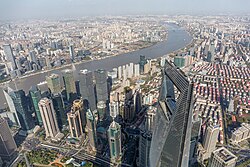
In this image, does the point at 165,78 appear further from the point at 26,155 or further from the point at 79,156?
the point at 26,155

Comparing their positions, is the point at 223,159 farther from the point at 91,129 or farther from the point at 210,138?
the point at 91,129

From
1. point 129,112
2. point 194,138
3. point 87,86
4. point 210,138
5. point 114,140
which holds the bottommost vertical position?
point 129,112

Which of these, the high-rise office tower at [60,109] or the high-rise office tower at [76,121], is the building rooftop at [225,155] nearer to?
the high-rise office tower at [76,121]

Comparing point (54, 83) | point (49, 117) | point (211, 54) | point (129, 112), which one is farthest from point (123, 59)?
point (49, 117)

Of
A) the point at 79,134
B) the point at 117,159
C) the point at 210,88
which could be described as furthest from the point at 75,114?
the point at 210,88

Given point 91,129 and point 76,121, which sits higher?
point 91,129

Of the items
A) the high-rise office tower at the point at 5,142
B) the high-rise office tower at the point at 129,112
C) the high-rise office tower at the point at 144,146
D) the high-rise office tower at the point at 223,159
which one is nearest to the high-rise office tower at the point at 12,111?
the high-rise office tower at the point at 5,142
